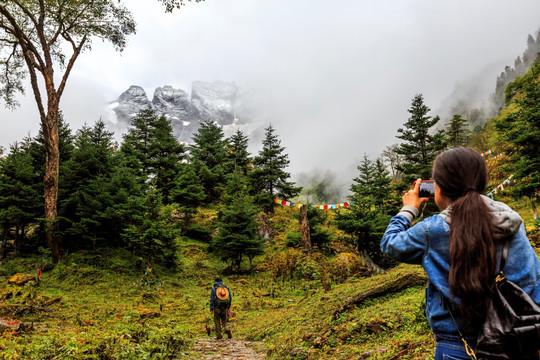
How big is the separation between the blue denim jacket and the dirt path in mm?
6155

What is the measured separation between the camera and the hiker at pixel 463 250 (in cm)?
143

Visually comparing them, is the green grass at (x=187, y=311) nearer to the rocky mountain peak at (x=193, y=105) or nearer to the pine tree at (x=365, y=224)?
the pine tree at (x=365, y=224)

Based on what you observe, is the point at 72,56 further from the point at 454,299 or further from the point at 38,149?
the point at 454,299

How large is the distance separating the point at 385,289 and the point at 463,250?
7651mm

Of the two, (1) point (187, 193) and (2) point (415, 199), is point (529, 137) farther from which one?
(1) point (187, 193)

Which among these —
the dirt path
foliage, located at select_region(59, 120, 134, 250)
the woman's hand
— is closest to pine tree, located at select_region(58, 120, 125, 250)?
foliage, located at select_region(59, 120, 134, 250)

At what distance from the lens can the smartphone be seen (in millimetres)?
1997

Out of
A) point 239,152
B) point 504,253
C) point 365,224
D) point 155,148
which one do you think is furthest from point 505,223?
point 239,152

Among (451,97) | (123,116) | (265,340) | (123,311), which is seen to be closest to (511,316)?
(265,340)

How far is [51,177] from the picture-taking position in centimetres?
1526

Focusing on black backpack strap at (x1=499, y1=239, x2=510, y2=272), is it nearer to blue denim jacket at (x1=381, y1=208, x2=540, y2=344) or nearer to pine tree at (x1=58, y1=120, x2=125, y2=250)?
blue denim jacket at (x1=381, y1=208, x2=540, y2=344)

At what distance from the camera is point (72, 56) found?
53.5 feet

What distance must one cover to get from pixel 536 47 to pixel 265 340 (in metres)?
120

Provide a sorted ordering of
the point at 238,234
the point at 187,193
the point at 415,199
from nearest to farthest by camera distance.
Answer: the point at 415,199 < the point at 238,234 < the point at 187,193
